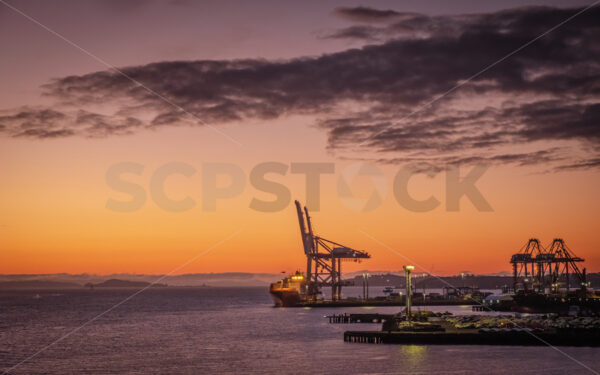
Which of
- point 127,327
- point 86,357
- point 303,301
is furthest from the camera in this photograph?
point 303,301

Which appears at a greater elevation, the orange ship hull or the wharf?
the orange ship hull

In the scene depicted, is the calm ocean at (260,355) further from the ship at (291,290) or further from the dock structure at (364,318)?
the ship at (291,290)

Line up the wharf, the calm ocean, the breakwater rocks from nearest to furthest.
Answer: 1. the calm ocean
2. the breakwater rocks
3. the wharf

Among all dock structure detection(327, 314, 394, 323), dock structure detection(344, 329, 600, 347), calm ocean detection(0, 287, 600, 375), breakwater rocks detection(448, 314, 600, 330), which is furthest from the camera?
dock structure detection(327, 314, 394, 323)

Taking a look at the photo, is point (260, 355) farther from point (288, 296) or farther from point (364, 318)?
point (288, 296)

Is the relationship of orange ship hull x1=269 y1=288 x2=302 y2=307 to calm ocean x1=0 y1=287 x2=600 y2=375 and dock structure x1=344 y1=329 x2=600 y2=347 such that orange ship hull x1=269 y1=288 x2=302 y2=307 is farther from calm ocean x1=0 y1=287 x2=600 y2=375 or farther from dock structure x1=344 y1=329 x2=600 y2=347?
dock structure x1=344 y1=329 x2=600 y2=347

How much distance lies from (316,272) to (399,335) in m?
103

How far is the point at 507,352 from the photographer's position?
73.2 m

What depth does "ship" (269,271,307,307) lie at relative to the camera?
177 metres

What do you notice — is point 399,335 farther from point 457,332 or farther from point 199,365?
point 199,365

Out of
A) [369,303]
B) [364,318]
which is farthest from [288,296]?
[364,318]

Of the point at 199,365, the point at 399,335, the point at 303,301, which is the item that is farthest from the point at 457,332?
the point at 303,301

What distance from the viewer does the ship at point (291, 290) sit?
6959 inches

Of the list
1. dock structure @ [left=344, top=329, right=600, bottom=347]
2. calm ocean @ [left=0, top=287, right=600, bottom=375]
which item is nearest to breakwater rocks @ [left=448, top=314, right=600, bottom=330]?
dock structure @ [left=344, top=329, right=600, bottom=347]
